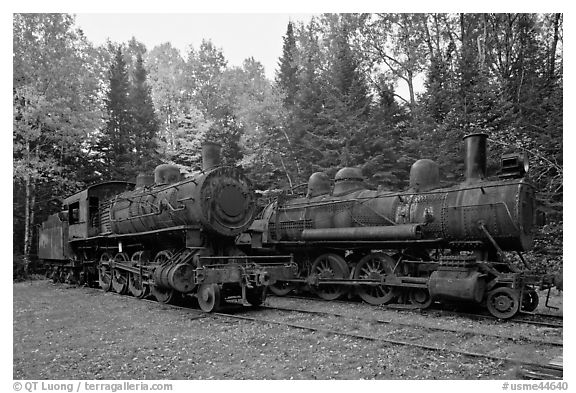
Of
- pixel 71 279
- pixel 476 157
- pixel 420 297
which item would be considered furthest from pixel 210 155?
pixel 71 279

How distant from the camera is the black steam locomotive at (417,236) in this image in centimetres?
1041

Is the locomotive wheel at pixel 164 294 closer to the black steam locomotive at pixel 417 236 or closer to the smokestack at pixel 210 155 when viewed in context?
the black steam locomotive at pixel 417 236

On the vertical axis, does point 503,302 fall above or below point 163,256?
below

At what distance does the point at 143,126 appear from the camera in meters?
27.4

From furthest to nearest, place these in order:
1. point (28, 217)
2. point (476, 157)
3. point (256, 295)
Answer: point (28, 217)
point (256, 295)
point (476, 157)

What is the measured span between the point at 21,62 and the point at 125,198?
5.72 meters

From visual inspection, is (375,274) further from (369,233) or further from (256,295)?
(256,295)

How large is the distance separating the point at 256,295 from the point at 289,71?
67.0 feet

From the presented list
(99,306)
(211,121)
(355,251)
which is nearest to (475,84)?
(355,251)

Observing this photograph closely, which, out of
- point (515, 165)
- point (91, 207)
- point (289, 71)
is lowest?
point (91, 207)

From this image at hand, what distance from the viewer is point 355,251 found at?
13695mm

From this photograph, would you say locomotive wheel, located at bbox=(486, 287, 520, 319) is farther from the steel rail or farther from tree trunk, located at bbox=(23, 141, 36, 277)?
tree trunk, located at bbox=(23, 141, 36, 277)
